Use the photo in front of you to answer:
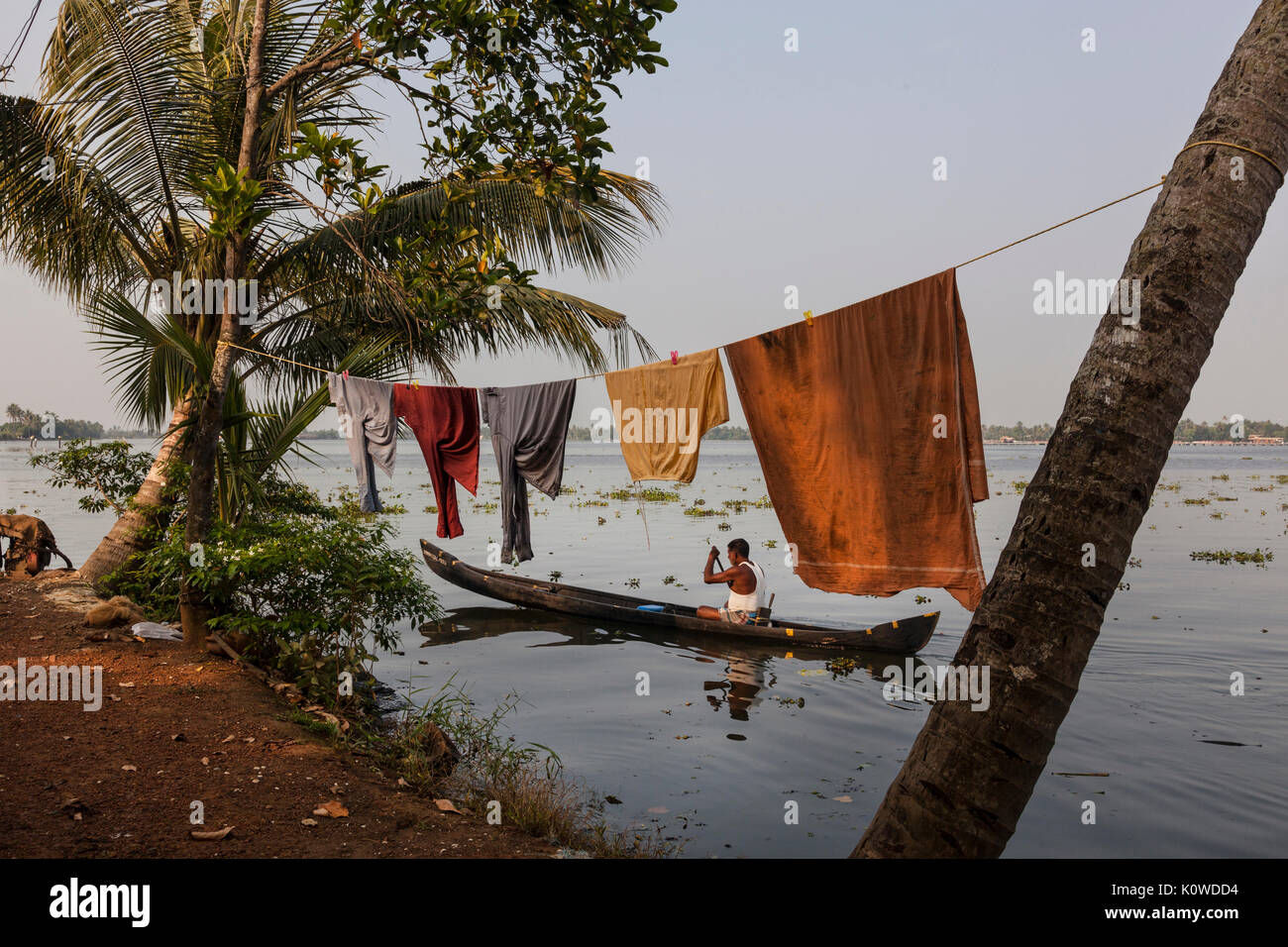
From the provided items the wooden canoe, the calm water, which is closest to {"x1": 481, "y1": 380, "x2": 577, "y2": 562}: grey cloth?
the calm water

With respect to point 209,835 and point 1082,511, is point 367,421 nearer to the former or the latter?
point 209,835

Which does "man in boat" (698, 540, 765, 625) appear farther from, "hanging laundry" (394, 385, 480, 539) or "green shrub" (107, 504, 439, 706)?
"green shrub" (107, 504, 439, 706)

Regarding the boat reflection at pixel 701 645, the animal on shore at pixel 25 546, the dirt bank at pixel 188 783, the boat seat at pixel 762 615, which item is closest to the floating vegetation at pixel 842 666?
the boat reflection at pixel 701 645

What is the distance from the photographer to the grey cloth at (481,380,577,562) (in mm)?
7945

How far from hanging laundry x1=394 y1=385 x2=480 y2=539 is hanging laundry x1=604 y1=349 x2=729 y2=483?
2346 millimetres

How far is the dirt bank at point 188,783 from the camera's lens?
4730 millimetres

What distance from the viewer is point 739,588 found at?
1259 cm

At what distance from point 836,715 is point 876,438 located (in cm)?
530

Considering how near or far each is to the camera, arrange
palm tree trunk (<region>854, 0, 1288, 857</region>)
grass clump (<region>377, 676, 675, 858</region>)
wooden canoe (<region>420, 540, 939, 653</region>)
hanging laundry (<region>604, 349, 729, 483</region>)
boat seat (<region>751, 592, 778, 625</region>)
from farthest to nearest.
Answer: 1. boat seat (<region>751, 592, 778, 625</region>)
2. wooden canoe (<region>420, 540, 939, 653</region>)
3. hanging laundry (<region>604, 349, 729, 483</region>)
4. grass clump (<region>377, 676, 675, 858</region>)
5. palm tree trunk (<region>854, 0, 1288, 857</region>)

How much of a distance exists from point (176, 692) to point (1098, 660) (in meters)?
11.0

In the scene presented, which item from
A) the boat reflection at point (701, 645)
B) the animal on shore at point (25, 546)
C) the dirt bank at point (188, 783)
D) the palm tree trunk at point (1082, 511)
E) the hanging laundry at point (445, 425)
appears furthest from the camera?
the animal on shore at point (25, 546)

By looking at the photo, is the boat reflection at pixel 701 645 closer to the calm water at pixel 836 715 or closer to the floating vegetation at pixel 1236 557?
the calm water at pixel 836 715

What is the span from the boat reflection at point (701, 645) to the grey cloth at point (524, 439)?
11.4 feet
